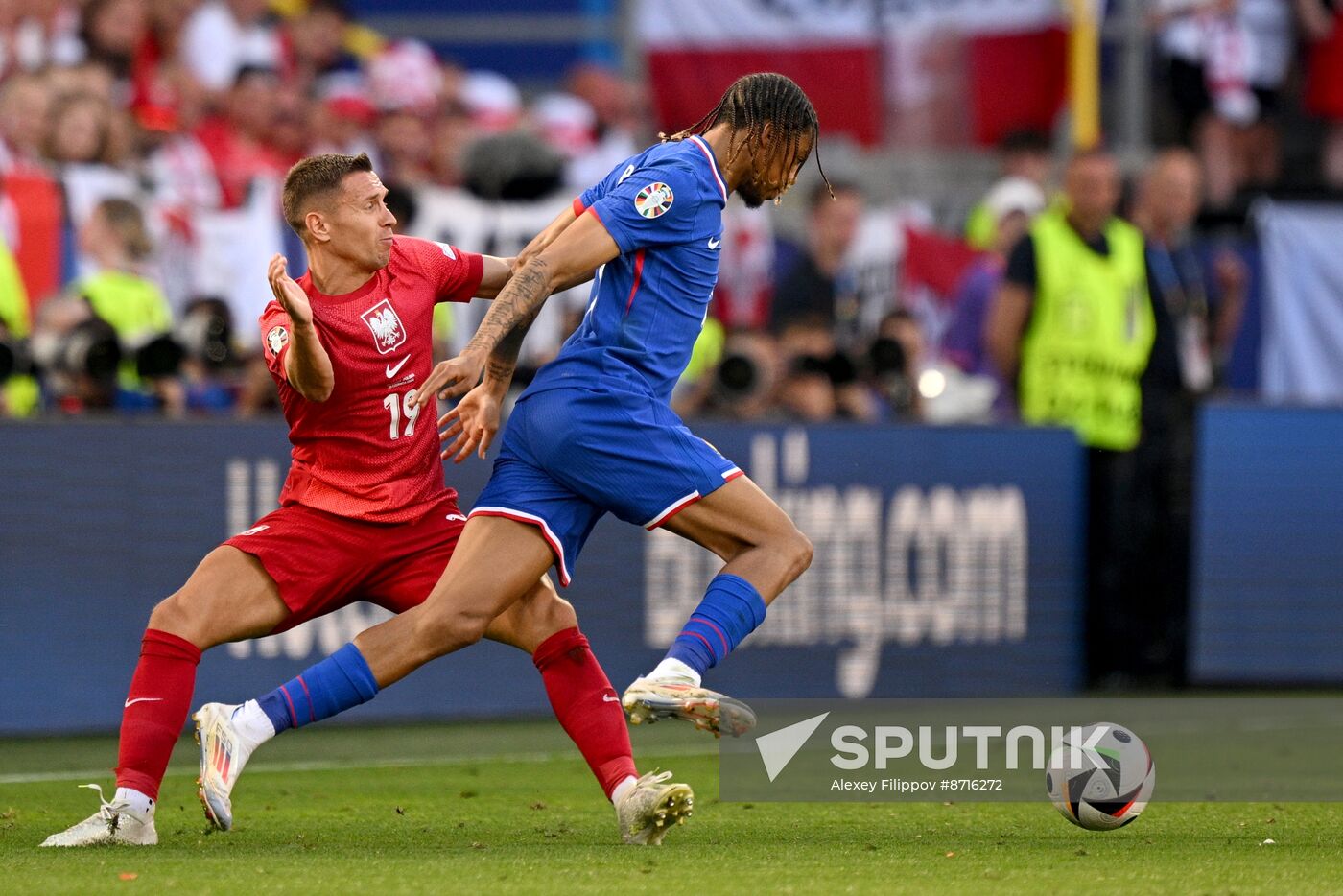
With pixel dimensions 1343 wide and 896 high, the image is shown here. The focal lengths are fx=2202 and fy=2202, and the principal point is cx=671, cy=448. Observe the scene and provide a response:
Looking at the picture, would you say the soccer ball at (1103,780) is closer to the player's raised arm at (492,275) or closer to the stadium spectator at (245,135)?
the player's raised arm at (492,275)

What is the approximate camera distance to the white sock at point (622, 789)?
5.91 metres

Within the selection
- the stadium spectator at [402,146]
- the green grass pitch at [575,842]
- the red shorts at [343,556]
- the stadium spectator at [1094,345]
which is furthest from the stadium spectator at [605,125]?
the red shorts at [343,556]

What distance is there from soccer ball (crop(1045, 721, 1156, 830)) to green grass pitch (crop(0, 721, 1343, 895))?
3.3 inches

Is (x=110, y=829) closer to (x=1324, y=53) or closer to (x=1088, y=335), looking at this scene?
(x=1088, y=335)

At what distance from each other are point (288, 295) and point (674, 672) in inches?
53.3

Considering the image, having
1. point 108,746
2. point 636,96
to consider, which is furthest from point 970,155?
point 108,746

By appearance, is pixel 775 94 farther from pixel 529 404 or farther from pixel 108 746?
pixel 108 746

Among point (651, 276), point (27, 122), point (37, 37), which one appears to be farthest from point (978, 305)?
point (651, 276)

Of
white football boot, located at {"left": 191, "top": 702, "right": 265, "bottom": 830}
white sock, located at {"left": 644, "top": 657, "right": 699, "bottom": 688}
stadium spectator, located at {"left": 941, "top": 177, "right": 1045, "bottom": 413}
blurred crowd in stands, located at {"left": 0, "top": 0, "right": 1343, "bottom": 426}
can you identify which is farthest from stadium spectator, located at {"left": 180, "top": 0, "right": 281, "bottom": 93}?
white sock, located at {"left": 644, "top": 657, "right": 699, "bottom": 688}

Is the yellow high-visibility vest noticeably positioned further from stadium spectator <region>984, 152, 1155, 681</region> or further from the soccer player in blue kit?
the soccer player in blue kit

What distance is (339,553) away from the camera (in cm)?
599

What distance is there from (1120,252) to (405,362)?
6092mm

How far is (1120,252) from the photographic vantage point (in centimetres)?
1130

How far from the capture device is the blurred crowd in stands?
10.8 metres
